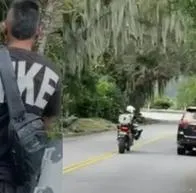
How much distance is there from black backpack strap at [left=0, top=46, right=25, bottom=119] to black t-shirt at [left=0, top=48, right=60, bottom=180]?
38mm

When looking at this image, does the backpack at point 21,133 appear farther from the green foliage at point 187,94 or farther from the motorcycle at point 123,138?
the green foliage at point 187,94

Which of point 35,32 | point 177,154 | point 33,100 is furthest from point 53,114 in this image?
point 177,154

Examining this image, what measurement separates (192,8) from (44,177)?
9967 mm

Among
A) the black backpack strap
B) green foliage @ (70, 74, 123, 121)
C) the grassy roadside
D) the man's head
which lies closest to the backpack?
the black backpack strap

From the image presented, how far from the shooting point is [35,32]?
383 cm

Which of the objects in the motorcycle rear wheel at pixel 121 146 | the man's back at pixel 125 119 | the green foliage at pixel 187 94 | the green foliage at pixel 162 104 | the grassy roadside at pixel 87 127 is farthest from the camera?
the green foliage at pixel 162 104

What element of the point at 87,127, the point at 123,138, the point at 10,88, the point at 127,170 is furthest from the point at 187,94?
the point at 10,88

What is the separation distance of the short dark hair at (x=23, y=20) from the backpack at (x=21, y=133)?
0.13 m

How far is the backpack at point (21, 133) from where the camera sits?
11.4 ft

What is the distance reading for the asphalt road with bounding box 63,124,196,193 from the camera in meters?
14.2

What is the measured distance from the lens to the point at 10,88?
3.62 metres

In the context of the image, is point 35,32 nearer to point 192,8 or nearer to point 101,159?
point 192,8

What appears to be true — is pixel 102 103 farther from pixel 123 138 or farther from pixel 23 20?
pixel 23 20

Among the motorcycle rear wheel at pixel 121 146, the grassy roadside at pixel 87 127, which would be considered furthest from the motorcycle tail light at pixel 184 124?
the grassy roadside at pixel 87 127
